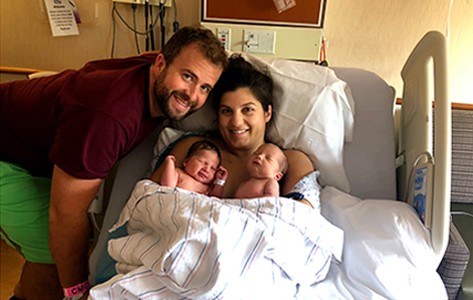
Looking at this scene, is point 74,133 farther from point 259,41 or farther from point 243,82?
point 259,41

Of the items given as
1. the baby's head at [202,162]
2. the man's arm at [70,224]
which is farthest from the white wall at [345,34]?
the man's arm at [70,224]

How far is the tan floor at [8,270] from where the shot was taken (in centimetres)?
194

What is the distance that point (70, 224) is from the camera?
54.6 inches

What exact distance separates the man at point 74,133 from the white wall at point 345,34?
0.76 meters

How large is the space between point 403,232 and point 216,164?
0.64 m

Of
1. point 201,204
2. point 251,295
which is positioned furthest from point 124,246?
point 251,295

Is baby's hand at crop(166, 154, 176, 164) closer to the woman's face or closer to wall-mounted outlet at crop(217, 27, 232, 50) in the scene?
the woman's face

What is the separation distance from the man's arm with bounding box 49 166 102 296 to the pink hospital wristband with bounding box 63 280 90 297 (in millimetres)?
14

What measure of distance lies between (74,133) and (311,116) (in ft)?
2.71

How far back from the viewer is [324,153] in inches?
60.1

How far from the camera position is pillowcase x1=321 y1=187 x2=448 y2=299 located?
1.18m

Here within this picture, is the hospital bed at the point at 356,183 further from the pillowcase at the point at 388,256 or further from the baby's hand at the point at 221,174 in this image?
the baby's hand at the point at 221,174

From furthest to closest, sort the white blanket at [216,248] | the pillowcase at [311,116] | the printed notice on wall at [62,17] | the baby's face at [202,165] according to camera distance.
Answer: the printed notice on wall at [62,17], the pillowcase at [311,116], the baby's face at [202,165], the white blanket at [216,248]

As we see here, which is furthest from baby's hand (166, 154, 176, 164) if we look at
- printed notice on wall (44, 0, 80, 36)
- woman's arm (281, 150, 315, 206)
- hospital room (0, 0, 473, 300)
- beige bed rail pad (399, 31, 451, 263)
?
printed notice on wall (44, 0, 80, 36)
